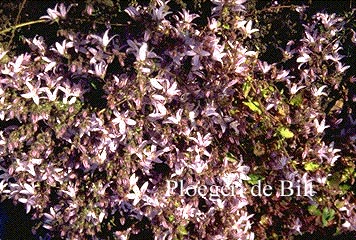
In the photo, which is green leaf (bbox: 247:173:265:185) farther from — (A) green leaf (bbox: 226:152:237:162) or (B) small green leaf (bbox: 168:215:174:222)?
(B) small green leaf (bbox: 168:215:174:222)

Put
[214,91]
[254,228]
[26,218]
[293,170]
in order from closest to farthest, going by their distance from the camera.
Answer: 1. [214,91]
2. [293,170]
3. [254,228]
4. [26,218]

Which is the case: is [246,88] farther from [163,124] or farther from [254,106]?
[163,124]

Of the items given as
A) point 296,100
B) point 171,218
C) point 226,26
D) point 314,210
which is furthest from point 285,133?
point 171,218

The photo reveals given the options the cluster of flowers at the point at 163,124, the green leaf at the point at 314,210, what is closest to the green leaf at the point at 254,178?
the cluster of flowers at the point at 163,124

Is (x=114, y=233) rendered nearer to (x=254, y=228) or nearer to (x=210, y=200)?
(x=210, y=200)

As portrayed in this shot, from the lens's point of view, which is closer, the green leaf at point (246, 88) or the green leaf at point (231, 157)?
the green leaf at point (246, 88)

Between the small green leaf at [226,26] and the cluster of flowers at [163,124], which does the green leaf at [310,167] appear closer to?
the cluster of flowers at [163,124]

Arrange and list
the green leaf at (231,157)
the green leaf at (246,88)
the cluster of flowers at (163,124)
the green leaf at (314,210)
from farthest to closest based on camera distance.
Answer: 1. the green leaf at (314,210)
2. the green leaf at (231,157)
3. the green leaf at (246,88)
4. the cluster of flowers at (163,124)

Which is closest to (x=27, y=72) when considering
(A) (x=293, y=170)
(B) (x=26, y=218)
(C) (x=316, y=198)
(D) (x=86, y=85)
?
(D) (x=86, y=85)
